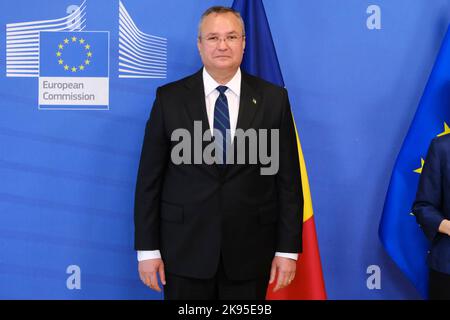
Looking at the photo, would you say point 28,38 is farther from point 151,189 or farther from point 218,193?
point 218,193

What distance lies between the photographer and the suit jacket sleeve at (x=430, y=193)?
88.0 inches

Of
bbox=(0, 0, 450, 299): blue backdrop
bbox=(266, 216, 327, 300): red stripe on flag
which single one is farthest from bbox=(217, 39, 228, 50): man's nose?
bbox=(266, 216, 327, 300): red stripe on flag

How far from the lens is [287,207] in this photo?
82.6 inches

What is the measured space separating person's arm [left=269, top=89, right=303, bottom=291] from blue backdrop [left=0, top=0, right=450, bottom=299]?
2.48ft

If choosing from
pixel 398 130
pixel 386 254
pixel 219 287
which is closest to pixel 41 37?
pixel 219 287

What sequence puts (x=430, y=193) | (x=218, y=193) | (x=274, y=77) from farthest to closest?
(x=274, y=77) < (x=430, y=193) < (x=218, y=193)

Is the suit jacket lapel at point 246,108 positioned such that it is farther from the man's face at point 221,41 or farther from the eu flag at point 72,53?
the eu flag at point 72,53

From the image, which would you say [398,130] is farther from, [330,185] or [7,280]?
[7,280]

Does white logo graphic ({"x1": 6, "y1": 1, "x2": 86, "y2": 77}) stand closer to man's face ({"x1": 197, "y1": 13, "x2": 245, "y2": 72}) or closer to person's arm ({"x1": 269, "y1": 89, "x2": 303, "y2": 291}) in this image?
man's face ({"x1": 197, "y1": 13, "x2": 245, "y2": 72})

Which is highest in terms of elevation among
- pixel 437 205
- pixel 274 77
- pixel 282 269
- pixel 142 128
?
pixel 274 77

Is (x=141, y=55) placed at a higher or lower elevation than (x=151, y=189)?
higher

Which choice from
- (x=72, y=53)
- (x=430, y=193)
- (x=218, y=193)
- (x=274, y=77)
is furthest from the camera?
(x=72, y=53)

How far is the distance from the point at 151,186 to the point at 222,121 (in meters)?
0.35

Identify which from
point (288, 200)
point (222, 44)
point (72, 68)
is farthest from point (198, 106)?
point (72, 68)
